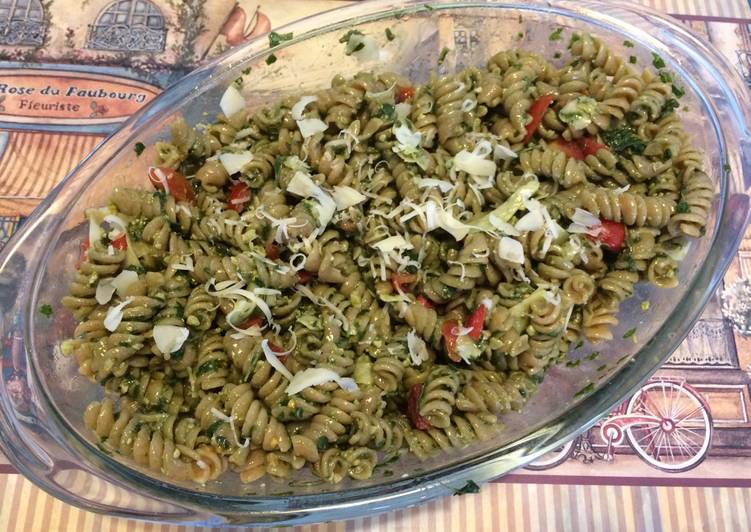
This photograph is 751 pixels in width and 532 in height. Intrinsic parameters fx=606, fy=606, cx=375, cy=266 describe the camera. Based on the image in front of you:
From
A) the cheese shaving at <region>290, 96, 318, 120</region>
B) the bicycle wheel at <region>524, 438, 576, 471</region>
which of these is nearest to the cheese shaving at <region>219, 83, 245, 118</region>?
the cheese shaving at <region>290, 96, 318, 120</region>

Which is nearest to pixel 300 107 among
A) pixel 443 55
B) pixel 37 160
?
pixel 443 55

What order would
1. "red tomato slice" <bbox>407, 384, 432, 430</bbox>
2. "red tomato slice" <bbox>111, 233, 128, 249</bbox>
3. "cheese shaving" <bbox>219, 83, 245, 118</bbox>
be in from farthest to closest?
1. "cheese shaving" <bbox>219, 83, 245, 118</bbox>
2. "red tomato slice" <bbox>111, 233, 128, 249</bbox>
3. "red tomato slice" <bbox>407, 384, 432, 430</bbox>

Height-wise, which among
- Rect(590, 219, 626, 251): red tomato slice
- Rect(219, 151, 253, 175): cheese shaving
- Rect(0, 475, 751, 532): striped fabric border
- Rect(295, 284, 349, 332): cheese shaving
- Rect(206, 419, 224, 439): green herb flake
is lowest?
Rect(0, 475, 751, 532): striped fabric border

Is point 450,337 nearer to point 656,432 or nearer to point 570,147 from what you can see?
point 570,147

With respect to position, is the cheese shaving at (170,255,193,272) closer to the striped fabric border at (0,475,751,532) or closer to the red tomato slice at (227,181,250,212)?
the red tomato slice at (227,181,250,212)

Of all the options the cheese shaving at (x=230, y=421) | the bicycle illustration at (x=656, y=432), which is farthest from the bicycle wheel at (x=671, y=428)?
the cheese shaving at (x=230, y=421)

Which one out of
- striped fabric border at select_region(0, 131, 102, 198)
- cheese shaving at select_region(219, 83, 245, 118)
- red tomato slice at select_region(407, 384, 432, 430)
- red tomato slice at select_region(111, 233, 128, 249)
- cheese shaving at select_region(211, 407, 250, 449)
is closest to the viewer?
cheese shaving at select_region(211, 407, 250, 449)

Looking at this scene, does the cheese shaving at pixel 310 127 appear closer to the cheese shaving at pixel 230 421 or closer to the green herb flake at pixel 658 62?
the cheese shaving at pixel 230 421

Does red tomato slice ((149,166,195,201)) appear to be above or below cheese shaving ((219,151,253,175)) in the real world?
below
